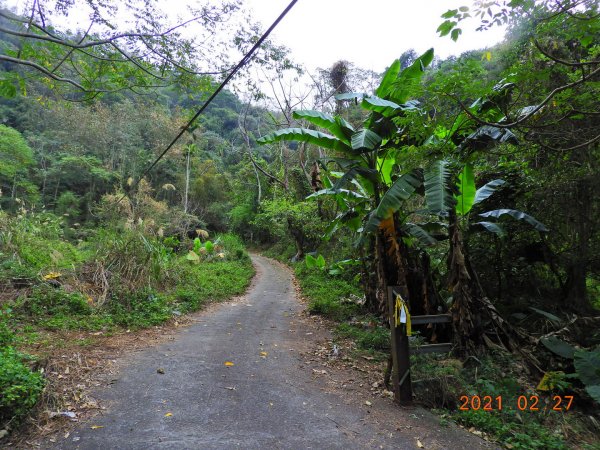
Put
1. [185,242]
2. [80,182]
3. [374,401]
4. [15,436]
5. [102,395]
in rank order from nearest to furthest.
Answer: [15,436]
[102,395]
[374,401]
[185,242]
[80,182]

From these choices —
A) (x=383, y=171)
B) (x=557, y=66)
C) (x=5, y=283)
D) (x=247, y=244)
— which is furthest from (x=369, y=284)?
(x=247, y=244)

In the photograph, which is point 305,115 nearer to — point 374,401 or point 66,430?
point 374,401

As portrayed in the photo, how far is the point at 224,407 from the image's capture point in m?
3.59

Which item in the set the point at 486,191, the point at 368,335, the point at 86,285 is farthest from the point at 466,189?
the point at 86,285

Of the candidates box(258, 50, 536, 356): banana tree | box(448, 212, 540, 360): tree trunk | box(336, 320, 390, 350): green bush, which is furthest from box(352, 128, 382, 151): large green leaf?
box(336, 320, 390, 350): green bush

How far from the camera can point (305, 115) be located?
223 inches

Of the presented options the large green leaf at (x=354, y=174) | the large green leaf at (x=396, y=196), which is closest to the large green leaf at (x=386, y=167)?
the large green leaf at (x=354, y=174)

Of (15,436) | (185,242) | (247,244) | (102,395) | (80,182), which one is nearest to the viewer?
(15,436)

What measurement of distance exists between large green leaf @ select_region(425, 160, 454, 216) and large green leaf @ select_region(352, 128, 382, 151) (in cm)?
94

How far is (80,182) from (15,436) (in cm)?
2775

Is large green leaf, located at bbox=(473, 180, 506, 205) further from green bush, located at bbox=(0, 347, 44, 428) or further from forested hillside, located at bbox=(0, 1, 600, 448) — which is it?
green bush, located at bbox=(0, 347, 44, 428)

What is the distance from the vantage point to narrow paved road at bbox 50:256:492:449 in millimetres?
3000

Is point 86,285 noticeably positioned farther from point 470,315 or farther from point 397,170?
point 470,315

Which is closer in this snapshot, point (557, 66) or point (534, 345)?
point (557, 66)
